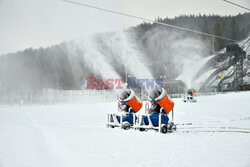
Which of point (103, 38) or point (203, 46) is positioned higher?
point (203, 46)

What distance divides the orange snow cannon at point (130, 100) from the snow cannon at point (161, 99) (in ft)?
3.61

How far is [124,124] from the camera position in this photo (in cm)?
1160

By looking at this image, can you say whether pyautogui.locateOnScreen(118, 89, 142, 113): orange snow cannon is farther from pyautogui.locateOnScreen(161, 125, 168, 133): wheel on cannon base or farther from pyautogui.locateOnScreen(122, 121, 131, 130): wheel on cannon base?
pyautogui.locateOnScreen(161, 125, 168, 133): wheel on cannon base

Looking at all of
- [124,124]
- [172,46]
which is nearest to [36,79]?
[172,46]

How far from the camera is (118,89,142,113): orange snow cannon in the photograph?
39.6 feet

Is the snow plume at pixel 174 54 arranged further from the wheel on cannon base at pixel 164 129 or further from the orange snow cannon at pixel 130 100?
the wheel on cannon base at pixel 164 129

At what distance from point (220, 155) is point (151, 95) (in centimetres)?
508

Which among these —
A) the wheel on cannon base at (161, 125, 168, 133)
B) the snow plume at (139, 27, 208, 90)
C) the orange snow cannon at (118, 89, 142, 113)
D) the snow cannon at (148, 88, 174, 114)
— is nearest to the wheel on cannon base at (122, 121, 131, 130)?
the orange snow cannon at (118, 89, 142, 113)

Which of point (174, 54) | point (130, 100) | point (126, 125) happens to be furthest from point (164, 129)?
point (174, 54)

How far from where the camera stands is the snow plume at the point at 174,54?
92500 mm

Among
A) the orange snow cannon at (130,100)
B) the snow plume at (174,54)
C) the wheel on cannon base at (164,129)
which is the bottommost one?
the wheel on cannon base at (164,129)

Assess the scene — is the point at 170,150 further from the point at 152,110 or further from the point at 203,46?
the point at 203,46

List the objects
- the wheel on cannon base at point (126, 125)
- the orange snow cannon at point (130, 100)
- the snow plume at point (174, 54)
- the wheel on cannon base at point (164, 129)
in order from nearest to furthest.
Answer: the wheel on cannon base at point (164, 129) < the wheel on cannon base at point (126, 125) < the orange snow cannon at point (130, 100) < the snow plume at point (174, 54)

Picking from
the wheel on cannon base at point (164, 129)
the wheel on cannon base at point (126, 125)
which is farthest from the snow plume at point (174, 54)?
the wheel on cannon base at point (164, 129)
